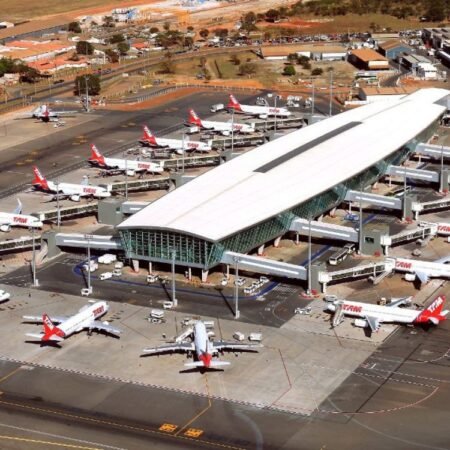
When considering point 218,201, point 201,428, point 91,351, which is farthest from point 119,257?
point 201,428

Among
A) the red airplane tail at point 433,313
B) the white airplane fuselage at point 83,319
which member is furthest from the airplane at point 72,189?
the red airplane tail at point 433,313

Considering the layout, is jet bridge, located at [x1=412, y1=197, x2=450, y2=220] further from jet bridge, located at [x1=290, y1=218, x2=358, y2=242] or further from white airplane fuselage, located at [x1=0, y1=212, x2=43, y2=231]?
white airplane fuselage, located at [x1=0, y1=212, x2=43, y2=231]

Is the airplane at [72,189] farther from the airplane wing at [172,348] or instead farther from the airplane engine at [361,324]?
the airplane engine at [361,324]

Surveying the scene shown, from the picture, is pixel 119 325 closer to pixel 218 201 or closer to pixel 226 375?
pixel 226 375

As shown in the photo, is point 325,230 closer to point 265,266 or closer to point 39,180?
point 265,266

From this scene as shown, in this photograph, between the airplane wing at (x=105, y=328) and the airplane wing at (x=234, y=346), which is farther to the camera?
the airplane wing at (x=105, y=328)

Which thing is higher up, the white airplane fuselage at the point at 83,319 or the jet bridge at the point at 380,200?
the white airplane fuselage at the point at 83,319
